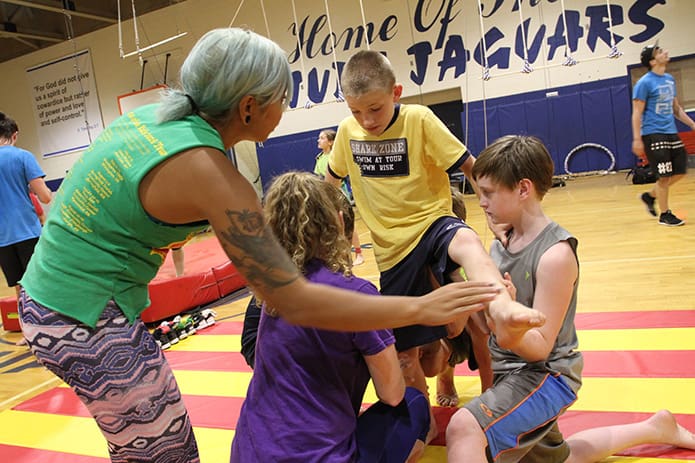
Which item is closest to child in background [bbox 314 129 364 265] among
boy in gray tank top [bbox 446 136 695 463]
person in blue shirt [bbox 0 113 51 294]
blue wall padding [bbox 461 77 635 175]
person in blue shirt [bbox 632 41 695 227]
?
person in blue shirt [bbox 0 113 51 294]

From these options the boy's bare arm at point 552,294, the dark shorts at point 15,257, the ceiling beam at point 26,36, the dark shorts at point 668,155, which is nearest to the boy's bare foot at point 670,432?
the boy's bare arm at point 552,294

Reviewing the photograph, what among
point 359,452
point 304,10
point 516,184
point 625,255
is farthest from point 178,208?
point 304,10

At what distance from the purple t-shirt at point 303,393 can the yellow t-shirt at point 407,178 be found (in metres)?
0.84

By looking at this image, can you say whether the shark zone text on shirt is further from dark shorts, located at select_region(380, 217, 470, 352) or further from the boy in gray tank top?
the boy in gray tank top

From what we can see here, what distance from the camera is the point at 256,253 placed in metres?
1.17

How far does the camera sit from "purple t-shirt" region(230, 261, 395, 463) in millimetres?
1468

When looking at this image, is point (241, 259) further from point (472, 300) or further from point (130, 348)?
point (472, 300)

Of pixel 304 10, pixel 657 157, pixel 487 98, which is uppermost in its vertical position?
pixel 304 10

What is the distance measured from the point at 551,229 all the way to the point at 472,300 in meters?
0.60

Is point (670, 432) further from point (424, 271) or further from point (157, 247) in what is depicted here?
point (157, 247)

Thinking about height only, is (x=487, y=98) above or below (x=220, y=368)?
above

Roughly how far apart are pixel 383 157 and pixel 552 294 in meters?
1.06

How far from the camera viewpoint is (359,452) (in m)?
1.60

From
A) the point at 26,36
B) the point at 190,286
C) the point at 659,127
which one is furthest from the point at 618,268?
the point at 26,36
